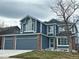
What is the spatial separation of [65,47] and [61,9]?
14163 mm

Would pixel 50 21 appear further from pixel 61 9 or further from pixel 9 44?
pixel 61 9

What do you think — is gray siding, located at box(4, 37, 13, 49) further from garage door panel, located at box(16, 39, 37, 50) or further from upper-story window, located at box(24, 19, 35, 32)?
upper-story window, located at box(24, 19, 35, 32)

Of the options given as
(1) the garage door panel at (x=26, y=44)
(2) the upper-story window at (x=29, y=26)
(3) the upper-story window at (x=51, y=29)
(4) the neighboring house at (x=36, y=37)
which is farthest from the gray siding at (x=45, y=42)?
(2) the upper-story window at (x=29, y=26)

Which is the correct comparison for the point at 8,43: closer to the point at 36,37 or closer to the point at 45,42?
the point at 36,37

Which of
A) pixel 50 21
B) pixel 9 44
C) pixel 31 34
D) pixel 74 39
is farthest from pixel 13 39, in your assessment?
pixel 74 39

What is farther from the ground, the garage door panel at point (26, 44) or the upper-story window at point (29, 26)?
the upper-story window at point (29, 26)

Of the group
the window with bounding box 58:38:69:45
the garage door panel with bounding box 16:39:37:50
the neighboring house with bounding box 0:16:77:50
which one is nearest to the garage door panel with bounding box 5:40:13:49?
the neighboring house with bounding box 0:16:77:50

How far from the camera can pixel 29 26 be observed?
171ft

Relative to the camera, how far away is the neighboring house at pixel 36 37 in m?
50.1

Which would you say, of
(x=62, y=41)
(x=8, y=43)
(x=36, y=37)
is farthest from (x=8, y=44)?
(x=62, y=41)

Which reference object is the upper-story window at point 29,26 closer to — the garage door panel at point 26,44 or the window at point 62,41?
the garage door panel at point 26,44

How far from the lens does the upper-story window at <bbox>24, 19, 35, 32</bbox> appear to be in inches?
2037

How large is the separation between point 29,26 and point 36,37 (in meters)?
3.61

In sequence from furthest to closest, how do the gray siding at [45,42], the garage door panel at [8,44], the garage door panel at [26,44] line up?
1. the garage door panel at [8,44]
2. the gray siding at [45,42]
3. the garage door panel at [26,44]
